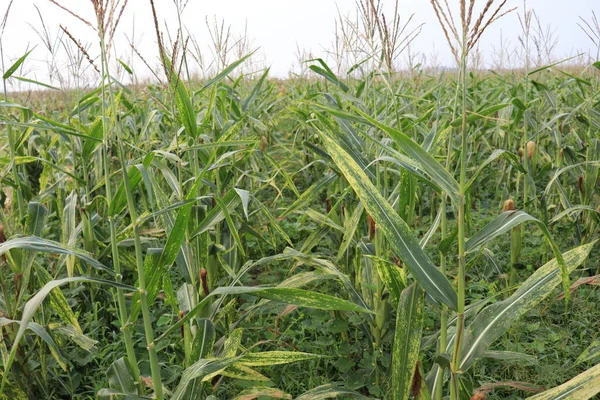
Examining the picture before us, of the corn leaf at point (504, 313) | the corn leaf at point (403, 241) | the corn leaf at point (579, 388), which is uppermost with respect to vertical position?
the corn leaf at point (403, 241)

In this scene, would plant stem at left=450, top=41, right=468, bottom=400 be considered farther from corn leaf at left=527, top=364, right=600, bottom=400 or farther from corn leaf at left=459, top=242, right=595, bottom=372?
corn leaf at left=527, top=364, right=600, bottom=400

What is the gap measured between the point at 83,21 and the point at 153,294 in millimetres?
714

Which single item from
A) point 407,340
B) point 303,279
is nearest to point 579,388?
A: point 407,340

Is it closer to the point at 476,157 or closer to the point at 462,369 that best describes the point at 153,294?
the point at 462,369

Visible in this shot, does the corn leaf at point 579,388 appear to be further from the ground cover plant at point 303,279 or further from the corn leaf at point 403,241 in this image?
the corn leaf at point 403,241

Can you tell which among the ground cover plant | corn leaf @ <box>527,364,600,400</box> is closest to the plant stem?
the ground cover plant

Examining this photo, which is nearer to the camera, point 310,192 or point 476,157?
point 310,192

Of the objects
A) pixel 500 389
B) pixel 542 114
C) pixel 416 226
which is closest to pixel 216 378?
pixel 500 389

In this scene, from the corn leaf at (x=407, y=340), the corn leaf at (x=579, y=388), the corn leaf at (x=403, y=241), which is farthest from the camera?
the corn leaf at (x=407, y=340)

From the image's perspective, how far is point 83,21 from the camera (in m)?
1.22

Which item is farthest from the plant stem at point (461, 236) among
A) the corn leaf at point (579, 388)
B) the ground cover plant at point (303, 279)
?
the corn leaf at point (579, 388)

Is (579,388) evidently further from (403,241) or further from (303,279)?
(303,279)

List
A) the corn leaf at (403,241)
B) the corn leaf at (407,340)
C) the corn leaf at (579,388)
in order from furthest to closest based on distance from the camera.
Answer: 1. the corn leaf at (407,340)
2. the corn leaf at (403,241)
3. the corn leaf at (579,388)

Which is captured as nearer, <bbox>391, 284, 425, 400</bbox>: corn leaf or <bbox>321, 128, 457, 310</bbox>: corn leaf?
<bbox>321, 128, 457, 310</bbox>: corn leaf
